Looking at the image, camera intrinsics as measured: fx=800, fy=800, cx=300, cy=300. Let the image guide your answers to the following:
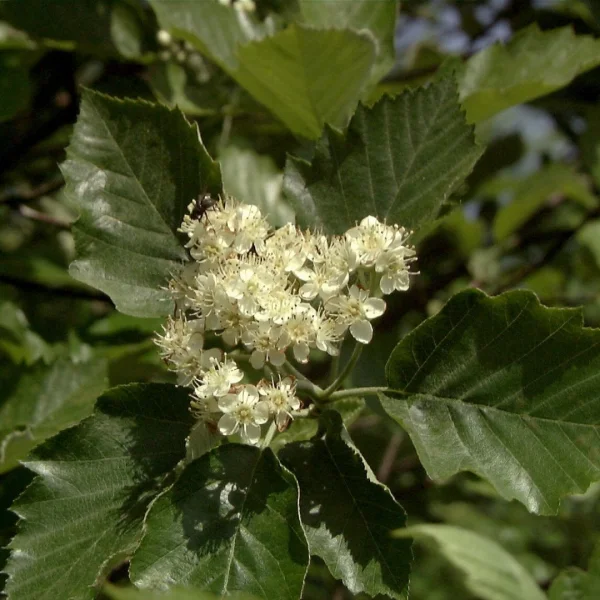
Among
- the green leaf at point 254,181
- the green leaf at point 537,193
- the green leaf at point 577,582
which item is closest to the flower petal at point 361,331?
the green leaf at point 577,582

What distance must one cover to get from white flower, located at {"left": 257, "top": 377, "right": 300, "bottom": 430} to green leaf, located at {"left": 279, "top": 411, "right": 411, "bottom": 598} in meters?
0.09

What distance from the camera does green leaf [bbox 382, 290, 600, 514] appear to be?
1.22 metres

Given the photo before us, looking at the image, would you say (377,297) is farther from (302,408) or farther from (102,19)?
(102,19)

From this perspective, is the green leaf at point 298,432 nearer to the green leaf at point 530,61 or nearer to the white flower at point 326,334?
the white flower at point 326,334

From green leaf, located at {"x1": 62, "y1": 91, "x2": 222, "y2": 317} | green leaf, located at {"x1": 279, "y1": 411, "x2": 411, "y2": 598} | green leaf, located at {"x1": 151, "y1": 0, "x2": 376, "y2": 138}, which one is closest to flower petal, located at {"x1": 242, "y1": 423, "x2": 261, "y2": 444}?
Answer: green leaf, located at {"x1": 279, "y1": 411, "x2": 411, "y2": 598}

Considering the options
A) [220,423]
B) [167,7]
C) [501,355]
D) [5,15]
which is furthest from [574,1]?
[220,423]

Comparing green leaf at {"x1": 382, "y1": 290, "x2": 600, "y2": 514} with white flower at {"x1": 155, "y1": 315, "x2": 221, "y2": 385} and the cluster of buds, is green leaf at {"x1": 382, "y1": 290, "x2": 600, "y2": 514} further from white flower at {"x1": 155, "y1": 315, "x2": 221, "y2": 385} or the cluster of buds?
the cluster of buds

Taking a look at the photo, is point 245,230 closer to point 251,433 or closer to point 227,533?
point 251,433

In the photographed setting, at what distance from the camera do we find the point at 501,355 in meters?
1.27

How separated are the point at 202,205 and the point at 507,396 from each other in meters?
0.61

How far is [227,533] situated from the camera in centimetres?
121

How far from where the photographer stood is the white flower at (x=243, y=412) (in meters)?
1.25

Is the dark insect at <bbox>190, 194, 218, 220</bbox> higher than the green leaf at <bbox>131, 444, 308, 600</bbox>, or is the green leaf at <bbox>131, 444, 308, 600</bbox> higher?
the dark insect at <bbox>190, 194, 218, 220</bbox>

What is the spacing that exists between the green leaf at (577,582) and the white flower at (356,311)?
0.53 m
